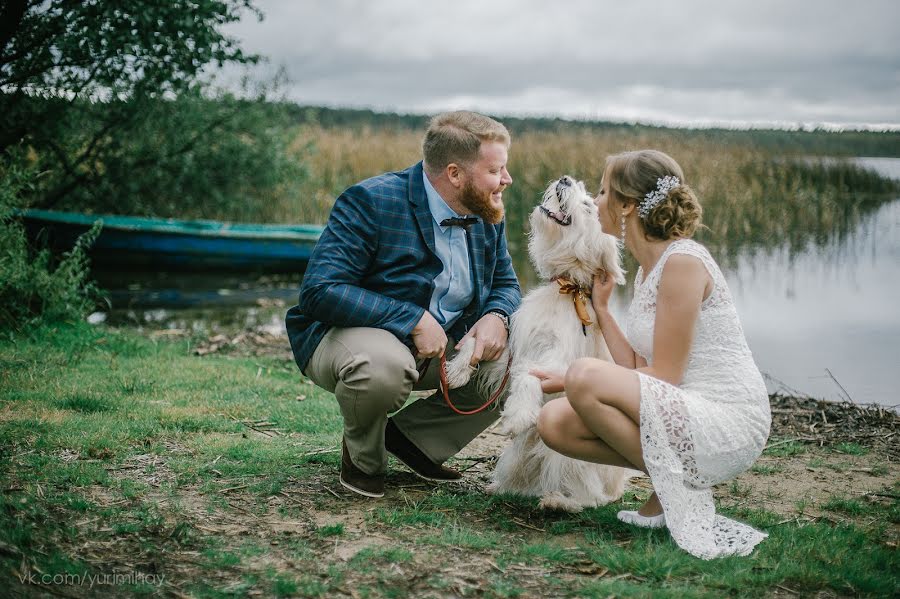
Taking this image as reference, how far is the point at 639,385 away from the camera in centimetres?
318

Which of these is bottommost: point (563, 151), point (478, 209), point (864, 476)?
point (864, 476)

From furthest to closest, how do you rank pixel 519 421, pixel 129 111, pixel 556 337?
1. pixel 129 111
2. pixel 556 337
3. pixel 519 421

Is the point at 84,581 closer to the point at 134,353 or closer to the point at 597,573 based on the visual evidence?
the point at 597,573

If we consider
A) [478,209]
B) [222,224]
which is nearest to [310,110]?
[222,224]

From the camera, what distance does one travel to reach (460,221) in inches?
160

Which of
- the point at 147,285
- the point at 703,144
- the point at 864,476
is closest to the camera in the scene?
the point at 864,476

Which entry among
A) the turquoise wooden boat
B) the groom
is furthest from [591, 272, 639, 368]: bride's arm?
the turquoise wooden boat

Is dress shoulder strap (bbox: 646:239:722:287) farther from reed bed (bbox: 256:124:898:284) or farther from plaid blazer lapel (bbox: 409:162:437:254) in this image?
reed bed (bbox: 256:124:898:284)

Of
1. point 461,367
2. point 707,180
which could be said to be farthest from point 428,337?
point 707,180

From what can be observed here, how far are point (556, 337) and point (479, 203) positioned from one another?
2.68 ft

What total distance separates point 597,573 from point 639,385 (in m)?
0.75

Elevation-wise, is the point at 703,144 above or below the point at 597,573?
above

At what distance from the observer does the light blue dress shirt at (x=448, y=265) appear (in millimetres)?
4070

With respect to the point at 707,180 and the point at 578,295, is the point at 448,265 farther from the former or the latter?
the point at 707,180
